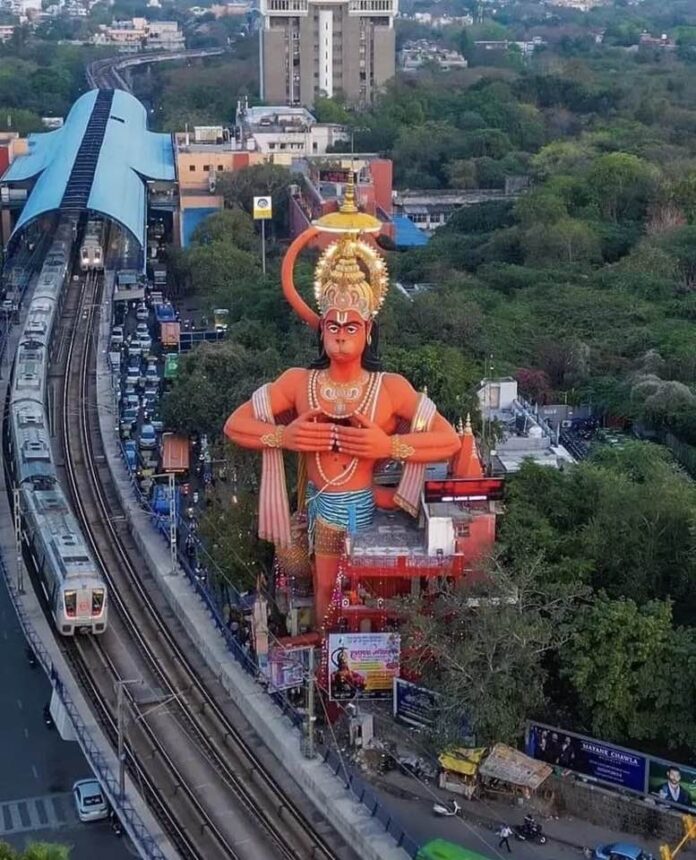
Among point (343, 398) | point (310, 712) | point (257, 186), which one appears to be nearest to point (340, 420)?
point (343, 398)

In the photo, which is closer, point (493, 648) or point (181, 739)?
point (493, 648)

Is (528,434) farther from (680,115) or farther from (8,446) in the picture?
(680,115)

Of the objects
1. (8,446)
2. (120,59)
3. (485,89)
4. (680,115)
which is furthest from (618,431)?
(120,59)

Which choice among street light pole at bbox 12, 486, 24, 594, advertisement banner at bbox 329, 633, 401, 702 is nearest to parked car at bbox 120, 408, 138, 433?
street light pole at bbox 12, 486, 24, 594

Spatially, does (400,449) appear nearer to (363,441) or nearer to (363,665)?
(363,441)

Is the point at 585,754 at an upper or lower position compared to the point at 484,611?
lower

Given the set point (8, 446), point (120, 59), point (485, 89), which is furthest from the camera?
point (120, 59)

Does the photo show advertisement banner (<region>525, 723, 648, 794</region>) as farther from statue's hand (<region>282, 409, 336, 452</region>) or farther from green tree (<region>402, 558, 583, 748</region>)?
statue's hand (<region>282, 409, 336, 452</region>)
